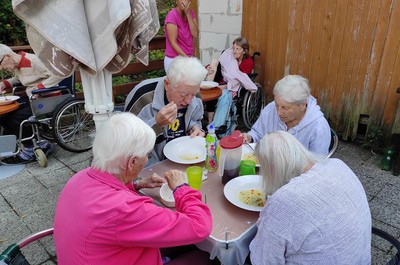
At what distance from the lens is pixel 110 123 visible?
3.85 feet

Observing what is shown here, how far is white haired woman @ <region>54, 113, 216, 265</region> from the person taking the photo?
103cm

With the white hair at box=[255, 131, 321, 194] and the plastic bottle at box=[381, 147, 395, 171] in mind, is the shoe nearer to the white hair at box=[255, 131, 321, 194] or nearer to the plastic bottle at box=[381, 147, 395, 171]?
the white hair at box=[255, 131, 321, 194]

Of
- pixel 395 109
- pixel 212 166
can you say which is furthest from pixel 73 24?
pixel 395 109

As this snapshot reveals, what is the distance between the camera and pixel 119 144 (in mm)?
1120

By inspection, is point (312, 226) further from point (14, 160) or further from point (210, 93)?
point (14, 160)

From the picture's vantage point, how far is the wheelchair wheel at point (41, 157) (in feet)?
11.2

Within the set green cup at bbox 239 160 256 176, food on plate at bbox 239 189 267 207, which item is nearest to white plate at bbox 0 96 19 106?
green cup at bbox 239 160 256 176

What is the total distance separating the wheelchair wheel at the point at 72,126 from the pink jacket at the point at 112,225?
2.57 m

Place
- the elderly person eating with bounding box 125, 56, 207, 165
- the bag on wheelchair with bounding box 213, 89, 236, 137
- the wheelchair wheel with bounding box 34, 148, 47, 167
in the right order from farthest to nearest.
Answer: the bag on wheelchair with bounding box 213, 89, 236, 137 < the wheelchair wheel with bounding box 34, 148, 47, 167 < the elderly person eating with bounding box 125, 56, 207, 165

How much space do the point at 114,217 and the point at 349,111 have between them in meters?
3.53

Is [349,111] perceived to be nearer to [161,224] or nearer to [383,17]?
[383,17]

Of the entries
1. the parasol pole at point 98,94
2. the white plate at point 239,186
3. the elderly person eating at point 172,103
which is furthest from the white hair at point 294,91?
the parasol pole at point 98,94

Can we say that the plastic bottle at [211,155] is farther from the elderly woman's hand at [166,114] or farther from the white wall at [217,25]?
the white wall at [217,25]

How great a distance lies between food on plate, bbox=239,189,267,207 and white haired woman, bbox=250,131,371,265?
8.4 inches
